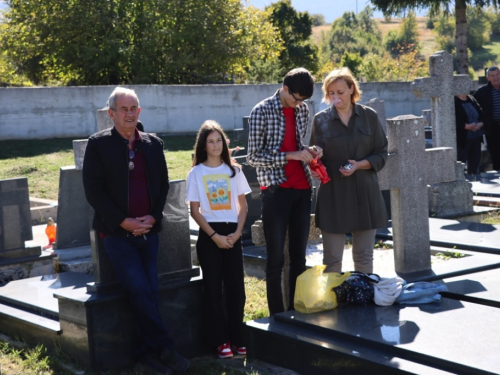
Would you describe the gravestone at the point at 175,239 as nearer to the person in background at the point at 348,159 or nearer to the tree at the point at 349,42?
the person in background at the point at 348,159

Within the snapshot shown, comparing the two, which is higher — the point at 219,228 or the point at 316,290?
the point at 219,228

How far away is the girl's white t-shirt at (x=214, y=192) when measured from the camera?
Result: 5344mm

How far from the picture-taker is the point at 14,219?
24.7 ft

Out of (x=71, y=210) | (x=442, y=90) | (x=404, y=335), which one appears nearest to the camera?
(x=404, y=335)

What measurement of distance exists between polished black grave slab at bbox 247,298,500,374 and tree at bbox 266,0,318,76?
34832 millimetres

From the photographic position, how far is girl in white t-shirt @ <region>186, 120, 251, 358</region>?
17.5 feet

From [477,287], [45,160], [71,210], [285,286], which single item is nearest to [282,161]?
[285,286]

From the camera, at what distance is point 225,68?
27547 millimetres

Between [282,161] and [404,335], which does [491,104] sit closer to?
[282,161]

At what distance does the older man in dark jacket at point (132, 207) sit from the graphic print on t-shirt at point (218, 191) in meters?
0.37

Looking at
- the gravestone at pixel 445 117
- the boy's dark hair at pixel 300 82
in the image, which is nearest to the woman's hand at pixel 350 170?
the boy's dark hair at pixel 300 82

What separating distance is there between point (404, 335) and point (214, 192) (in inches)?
64.3

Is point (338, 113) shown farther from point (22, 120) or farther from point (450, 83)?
point (22, 120)

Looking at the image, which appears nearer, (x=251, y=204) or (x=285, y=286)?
(x=285, y=286)
